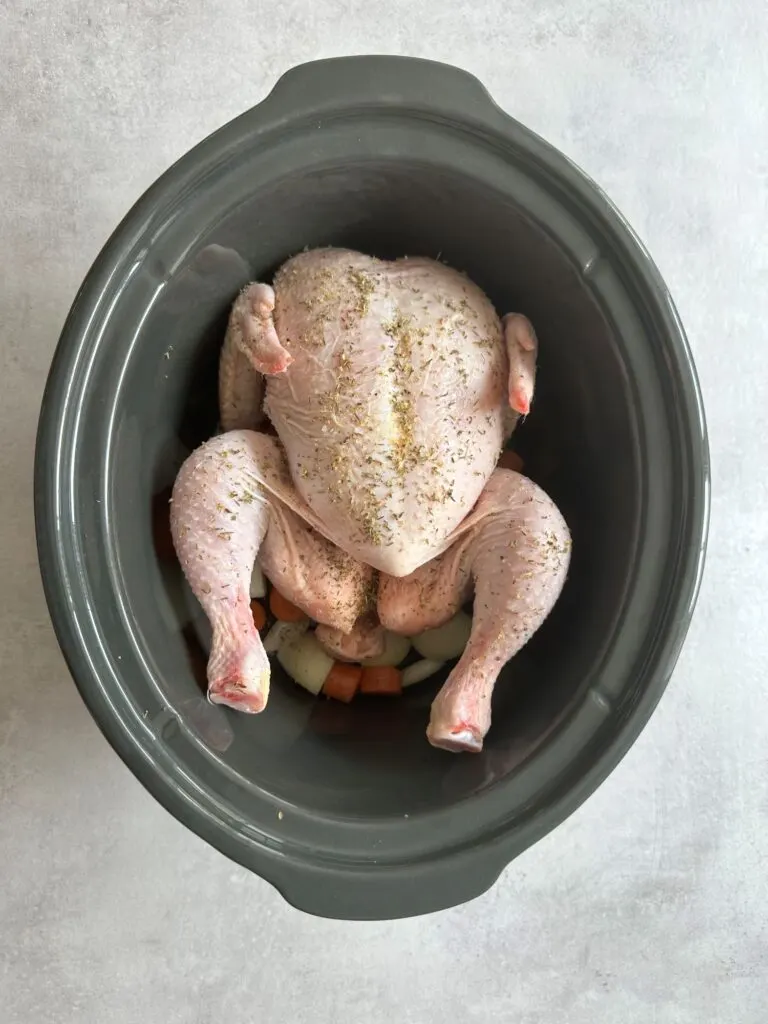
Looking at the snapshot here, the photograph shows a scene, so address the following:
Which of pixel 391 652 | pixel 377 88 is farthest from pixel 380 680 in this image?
pixel 377 88

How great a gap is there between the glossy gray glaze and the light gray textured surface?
0.28m

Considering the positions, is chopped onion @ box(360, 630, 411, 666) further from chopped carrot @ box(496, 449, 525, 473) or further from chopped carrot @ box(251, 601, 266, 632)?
chopped carrot @ box(496, 449, 525, 473)

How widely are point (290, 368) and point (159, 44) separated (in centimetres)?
46

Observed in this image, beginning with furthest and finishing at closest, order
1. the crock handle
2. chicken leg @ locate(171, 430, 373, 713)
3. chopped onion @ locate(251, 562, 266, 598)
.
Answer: chopped onion @ locate(251, 562, 266, 598)
chicken leg @ locate(171, 430, 373, 713)
the crock handle

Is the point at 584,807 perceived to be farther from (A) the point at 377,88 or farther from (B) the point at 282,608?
(A) the point at 377,88

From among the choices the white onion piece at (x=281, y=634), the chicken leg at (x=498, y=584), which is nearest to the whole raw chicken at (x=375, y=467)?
the chicken leg at (x=498, y=584)

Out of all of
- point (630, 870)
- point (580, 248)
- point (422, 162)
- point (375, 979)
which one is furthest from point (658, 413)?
point (375, 979)

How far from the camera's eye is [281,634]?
3.18 ft

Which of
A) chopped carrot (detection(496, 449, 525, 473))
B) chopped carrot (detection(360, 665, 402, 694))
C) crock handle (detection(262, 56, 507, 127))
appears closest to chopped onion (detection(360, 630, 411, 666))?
chopped carrot (detection(360, 665, 402, 694))

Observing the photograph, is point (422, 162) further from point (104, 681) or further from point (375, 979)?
point (375, 979)

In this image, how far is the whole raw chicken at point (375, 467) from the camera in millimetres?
805

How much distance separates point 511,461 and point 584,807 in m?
0.44

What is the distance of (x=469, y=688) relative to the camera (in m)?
0.83

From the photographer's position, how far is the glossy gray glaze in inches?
27.5
